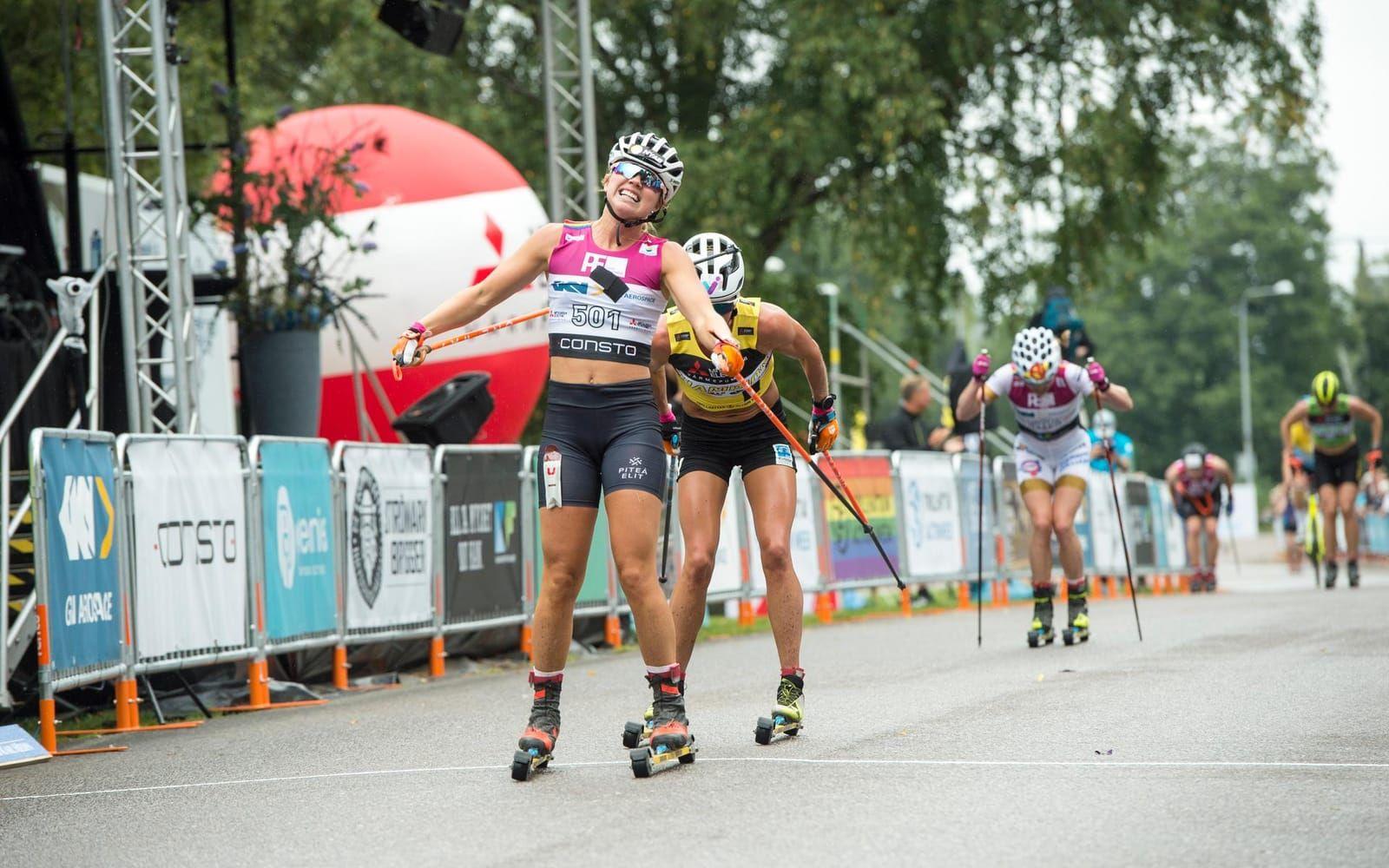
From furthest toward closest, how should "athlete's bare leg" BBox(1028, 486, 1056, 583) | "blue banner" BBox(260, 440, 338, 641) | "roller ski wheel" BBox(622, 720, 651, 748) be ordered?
"athlete's bare leg" BBox(1028, 486, 1056, 583), "blue banner" BBox(260, 440, 338, 641), "roller ski wheel" BBox(622, 720, 651, 748)

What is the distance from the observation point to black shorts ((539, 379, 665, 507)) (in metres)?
Result: 7.01

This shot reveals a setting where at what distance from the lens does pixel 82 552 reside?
30.8 ft

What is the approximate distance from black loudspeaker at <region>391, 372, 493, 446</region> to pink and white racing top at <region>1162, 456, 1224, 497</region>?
1347cm

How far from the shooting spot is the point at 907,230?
1070 inches

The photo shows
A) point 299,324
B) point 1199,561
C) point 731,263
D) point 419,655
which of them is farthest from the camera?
point 1199,561

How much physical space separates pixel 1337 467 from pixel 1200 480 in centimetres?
510

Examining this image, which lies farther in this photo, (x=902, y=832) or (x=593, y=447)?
(x=593, y=447)

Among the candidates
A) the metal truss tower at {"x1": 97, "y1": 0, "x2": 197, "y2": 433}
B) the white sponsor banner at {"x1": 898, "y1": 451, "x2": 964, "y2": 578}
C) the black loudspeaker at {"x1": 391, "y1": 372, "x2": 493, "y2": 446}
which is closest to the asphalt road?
the metal truss tower at {"x1": 97, "y1": 0, "x2": 197, "y2": 433}

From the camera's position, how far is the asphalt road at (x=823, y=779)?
5.54 meters

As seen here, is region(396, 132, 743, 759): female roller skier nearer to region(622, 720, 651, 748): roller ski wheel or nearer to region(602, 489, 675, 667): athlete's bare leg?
region(602, 489, 675, 667): athlete's bare leg

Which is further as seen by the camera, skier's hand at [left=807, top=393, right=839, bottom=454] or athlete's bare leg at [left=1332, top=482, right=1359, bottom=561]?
athlete's bare leg at [left=1332, top=482, right=1359, bottom=561]

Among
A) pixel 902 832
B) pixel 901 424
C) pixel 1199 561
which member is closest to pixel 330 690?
pixel 902 832

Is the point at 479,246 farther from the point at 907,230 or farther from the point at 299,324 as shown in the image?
the point at 907,230

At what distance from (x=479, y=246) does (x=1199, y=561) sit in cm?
1209
